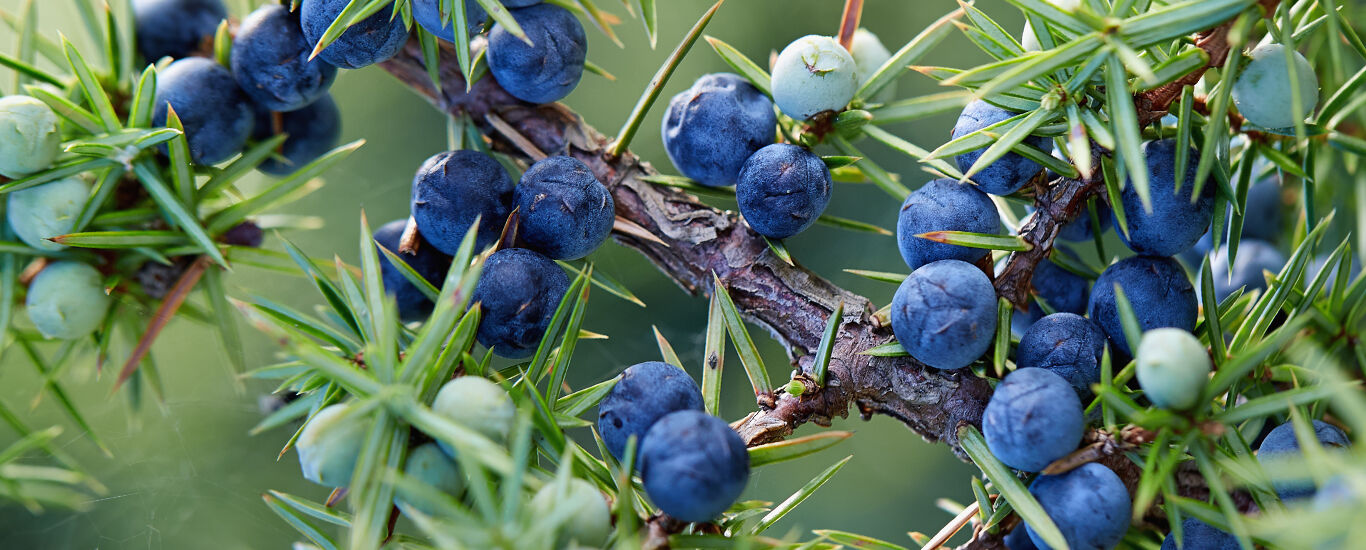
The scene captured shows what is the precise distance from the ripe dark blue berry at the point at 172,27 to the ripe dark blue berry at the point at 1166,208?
2.38 ft

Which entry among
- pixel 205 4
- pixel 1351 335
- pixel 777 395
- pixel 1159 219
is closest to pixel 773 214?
pixel 777 395

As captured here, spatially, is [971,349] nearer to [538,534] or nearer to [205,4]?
[538,534]

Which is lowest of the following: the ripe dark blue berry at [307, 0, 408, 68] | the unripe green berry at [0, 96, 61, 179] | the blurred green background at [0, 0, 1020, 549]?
the blurred green background at [0, 0, 1020, 549]

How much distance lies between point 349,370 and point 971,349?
33 centimetres

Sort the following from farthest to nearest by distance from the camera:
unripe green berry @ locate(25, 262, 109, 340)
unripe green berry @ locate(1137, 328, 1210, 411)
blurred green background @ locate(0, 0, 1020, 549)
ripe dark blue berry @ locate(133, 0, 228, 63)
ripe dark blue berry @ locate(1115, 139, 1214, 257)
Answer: blurred green background @ locate(0, 0, 1020, 549), ripe dark blue berry @ locate(133, 0, 228, 63), unripe green berry @ locate(25, 262, 109, 340), ripe dark blue berry @ locate(1115, 139, 1214, 257), unripe green berry @ locate(1137, 328, 1210, 411)

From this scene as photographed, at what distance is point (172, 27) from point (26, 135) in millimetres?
213

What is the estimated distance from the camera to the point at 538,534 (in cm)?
32

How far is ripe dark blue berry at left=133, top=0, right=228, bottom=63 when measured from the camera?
2.24 feet

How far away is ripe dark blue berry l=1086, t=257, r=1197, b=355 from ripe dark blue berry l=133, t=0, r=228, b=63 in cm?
73

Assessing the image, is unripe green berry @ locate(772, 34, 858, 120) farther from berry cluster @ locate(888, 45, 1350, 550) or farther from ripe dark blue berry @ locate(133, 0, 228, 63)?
ripe dark blue berry @ locate(133, 0, 228, 63)

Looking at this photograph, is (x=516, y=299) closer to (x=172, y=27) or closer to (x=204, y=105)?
(x=204, y=105)

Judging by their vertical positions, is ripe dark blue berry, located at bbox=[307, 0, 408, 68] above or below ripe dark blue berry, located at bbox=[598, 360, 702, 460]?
above

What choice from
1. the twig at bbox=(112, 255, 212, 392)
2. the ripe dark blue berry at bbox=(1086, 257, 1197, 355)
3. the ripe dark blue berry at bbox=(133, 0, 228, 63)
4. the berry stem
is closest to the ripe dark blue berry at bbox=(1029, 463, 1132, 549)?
the ripe dark blue berry at bbox=(1086, 257, 1197, 355)

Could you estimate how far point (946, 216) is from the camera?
48cm
